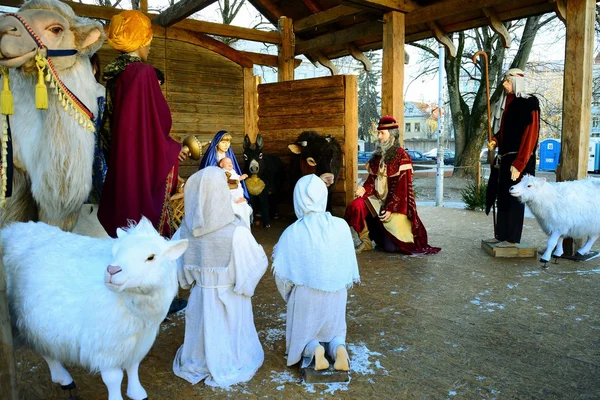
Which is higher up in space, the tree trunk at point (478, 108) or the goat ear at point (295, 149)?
the tree trunk at point (478, 108)

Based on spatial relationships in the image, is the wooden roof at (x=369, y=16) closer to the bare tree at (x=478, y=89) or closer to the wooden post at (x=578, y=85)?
the wooden post at (x=578, y=85)

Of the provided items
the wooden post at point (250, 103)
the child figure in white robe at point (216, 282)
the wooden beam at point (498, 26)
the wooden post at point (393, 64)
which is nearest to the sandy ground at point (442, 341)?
the child figure in white robe at point (216, 282)

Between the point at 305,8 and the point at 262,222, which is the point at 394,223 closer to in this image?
the point at 262,222

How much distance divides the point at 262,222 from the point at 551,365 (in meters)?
6.17

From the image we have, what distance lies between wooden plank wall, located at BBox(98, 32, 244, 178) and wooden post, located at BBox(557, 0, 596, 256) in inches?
218

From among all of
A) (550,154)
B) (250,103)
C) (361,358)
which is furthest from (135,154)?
(550,154)

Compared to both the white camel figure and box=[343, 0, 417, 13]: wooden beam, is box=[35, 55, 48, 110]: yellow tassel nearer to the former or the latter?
the white camel figure

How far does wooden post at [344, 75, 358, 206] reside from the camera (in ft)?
25.7

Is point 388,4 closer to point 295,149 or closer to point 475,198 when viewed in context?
point 295,149

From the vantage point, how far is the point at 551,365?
3146mm

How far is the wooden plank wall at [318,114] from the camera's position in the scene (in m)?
7.93

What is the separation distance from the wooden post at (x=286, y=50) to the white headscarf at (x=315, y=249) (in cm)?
695

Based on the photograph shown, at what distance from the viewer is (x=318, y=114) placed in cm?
822

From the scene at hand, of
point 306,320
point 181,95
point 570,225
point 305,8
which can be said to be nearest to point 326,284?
point 306,320
